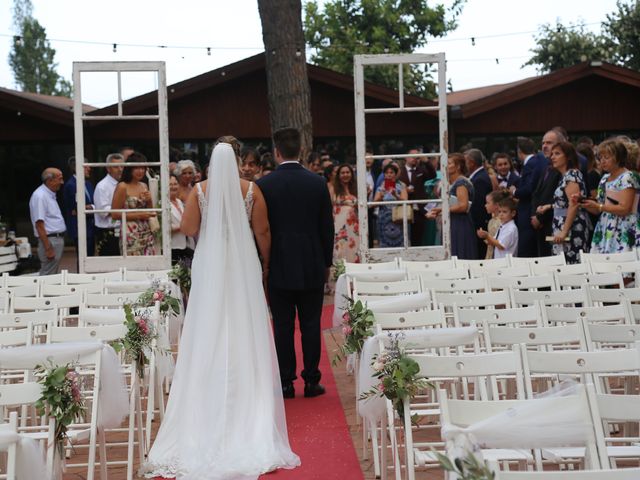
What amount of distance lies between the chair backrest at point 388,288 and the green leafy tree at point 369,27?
101ft

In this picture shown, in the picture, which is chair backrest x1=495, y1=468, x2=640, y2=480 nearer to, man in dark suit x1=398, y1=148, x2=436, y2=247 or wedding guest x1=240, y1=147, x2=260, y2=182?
wedding guest x1=240, y1=147, x2=260, y2=182

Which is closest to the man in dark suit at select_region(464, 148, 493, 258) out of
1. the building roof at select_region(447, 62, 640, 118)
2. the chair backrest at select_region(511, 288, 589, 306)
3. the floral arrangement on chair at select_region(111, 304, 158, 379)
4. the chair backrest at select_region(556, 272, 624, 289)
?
the chair backrest at select_region(556, 272, 624, 289)

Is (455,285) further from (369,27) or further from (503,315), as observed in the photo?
(369,27)

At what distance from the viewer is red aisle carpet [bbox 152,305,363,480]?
6246 millimetres

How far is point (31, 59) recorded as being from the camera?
7588cm

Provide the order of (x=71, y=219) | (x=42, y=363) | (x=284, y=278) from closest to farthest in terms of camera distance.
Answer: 1. (x=42, y=363)
2. (x=284, y=278)
3. (x=71, y=219)

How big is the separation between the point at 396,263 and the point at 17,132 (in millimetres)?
13712

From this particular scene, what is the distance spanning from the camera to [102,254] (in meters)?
13.0

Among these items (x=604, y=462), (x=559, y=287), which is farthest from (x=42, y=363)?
(x=559, y=287)

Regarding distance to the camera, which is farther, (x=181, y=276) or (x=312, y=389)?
(x=181, y=276)

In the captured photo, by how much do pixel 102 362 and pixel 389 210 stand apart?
9.10 metres

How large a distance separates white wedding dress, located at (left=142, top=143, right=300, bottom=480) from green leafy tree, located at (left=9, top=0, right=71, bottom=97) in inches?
2827

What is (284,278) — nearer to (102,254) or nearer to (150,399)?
→ (150,399)

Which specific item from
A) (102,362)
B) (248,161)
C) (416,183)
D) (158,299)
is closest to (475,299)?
(158,299)
